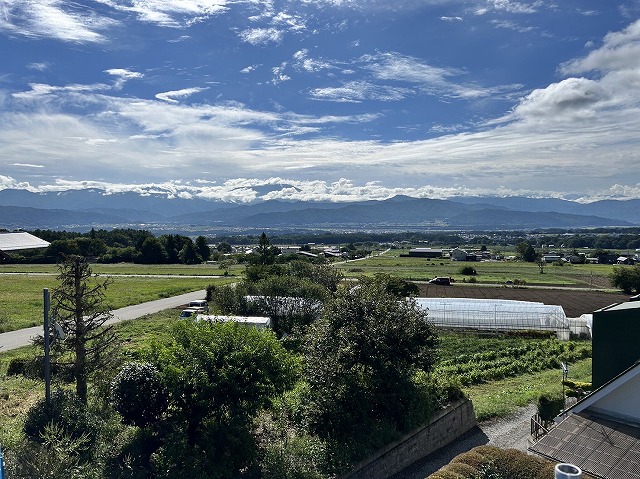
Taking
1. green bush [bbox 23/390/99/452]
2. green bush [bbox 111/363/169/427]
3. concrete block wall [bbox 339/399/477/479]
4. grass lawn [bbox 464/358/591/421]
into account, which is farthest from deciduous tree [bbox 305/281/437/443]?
green bush [bbox 23/390/99/452]

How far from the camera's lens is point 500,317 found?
3803cm

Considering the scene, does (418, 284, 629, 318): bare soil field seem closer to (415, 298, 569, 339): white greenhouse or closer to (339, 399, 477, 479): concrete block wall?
(415, 298, 569, 339): white greenhouse

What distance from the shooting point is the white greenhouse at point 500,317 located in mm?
36938

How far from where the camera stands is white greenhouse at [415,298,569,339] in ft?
121

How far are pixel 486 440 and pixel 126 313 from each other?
32.1 metres

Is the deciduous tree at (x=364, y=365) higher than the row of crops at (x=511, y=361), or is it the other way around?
the deciduous tree at (x=364, y=365)

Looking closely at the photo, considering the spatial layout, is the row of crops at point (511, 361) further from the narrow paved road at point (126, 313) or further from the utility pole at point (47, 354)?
the narrow paved road at point (126, 313)

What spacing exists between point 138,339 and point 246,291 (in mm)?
7477

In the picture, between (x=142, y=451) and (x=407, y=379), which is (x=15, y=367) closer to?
(x=142, y=451)

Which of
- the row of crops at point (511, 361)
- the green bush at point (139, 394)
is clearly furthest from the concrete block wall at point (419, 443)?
the green bush at point (139, 394)

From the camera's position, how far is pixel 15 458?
9.95m

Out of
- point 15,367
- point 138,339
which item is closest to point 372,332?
point 15,367

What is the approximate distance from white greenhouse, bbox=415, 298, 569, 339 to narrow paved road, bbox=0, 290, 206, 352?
2317 cm

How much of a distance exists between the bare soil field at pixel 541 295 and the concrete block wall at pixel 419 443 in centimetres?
3360
